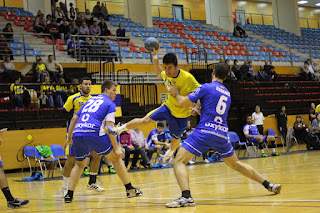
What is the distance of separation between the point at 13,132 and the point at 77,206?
350 inches

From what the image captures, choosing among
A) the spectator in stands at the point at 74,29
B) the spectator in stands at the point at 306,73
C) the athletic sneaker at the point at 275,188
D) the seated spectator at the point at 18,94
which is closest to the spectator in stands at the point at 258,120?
the spectator in stands at the point at 306,73

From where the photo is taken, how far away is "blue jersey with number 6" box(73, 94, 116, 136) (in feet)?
22.7

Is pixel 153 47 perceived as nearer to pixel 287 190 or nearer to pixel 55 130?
pixel 287 190

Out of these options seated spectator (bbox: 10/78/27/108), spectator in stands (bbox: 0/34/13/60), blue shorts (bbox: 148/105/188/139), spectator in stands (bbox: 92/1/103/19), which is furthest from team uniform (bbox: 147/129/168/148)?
spectator in stands (bbox: 92/1/103/19)

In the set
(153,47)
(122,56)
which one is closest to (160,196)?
(153,47)

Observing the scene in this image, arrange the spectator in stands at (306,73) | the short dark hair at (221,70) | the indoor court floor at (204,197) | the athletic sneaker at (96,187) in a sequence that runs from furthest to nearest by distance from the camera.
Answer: the spectator in stands at (306,73) < the athletic sneaker at (96,187) < the short dark hair at (221,70) < the indoor court floor at (204,197)

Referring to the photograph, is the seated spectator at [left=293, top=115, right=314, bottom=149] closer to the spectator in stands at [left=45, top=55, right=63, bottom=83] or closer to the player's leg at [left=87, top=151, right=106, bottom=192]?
the spectator in stands at [left=45, top=55, right=63, bottom=83]

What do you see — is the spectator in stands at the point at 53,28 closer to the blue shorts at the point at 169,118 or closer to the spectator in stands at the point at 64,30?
the spectator in stands at the point at 64,30

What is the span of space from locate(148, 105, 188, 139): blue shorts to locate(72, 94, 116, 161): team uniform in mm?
664

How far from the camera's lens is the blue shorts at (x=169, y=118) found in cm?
729

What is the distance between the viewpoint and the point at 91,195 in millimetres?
8172

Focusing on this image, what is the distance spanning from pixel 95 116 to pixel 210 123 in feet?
5.96

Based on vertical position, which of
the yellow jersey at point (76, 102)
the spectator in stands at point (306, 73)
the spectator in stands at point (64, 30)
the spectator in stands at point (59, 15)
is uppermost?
the spectator in stands at point (59, 15)

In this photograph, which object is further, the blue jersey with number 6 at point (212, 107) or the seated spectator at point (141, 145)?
the seated spectator at point (141, 145)
